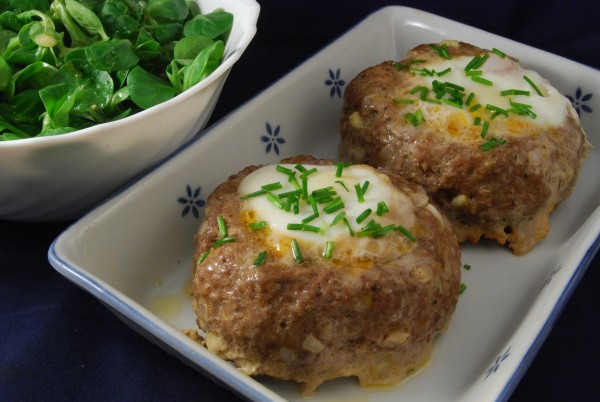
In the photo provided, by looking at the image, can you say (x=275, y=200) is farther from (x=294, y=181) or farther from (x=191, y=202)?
(x=191, y=202)

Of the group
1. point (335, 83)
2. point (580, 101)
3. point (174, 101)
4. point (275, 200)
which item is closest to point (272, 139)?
point (335, 83)

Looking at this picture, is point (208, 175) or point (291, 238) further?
point (208, 175)

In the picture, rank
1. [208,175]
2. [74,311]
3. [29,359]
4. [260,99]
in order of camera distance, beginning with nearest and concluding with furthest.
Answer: [29,359], [74,311], [208,175], [260,99]

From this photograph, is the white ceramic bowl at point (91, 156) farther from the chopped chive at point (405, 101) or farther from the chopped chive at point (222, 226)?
the chopped chive at point (405, 101)

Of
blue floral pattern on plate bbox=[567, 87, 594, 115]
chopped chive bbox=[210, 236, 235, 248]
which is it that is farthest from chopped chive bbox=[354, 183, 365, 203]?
blue floral pattern on plate bbox=[567, 87, 594, 115]

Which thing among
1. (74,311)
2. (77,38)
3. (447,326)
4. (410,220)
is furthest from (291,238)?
(77,38)

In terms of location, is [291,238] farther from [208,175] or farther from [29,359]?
[29,359]

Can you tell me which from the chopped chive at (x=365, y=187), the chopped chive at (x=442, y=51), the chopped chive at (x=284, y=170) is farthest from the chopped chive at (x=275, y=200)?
the chopped chive at (x=442, y=51)
